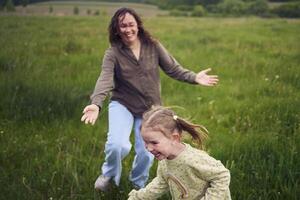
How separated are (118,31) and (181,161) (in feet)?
5.75

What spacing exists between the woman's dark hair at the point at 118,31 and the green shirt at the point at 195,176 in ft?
5.26

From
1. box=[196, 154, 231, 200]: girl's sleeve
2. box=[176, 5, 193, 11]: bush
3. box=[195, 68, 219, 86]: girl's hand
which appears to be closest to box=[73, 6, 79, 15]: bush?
box=[176, 5, 193, 11]: bush

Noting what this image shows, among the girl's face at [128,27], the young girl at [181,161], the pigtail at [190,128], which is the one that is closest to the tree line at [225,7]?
the girl's face at [128,27]

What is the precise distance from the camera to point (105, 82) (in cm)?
390

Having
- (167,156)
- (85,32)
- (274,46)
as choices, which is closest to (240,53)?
(274,46)

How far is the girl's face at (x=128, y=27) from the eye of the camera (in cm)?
405

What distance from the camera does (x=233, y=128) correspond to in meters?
5.32

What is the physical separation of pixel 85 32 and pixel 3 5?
27.6 ft

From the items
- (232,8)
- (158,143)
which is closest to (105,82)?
(158,143)

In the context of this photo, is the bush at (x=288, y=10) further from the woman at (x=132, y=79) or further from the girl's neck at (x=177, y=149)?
the girl's neck at (x=177, y=149)

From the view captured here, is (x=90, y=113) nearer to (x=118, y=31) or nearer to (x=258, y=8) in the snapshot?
(x=118, y=31)

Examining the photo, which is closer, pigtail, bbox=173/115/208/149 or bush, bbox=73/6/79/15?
pigtail, bbox=173/115/208/149

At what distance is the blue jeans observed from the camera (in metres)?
3.81

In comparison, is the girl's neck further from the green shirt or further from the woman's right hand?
the woman's right hand
